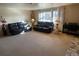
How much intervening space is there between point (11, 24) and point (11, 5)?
0.32 meters

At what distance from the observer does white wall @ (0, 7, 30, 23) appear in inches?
86.3

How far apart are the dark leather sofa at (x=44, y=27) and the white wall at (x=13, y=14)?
228 mm

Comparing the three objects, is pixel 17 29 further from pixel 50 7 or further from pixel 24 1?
pixel 50 7

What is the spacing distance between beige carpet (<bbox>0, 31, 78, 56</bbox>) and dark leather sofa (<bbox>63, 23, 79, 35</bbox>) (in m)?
0.11

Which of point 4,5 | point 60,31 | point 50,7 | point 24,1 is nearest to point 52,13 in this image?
point 50,7

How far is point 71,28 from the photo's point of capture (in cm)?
228

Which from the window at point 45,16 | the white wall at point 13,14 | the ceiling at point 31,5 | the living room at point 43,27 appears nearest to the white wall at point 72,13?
the living room at point 43,27

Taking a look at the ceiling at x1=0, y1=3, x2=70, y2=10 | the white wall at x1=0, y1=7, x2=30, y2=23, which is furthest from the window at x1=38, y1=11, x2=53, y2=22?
the white wall at x1=0, y1=7, x2=30, y2=23

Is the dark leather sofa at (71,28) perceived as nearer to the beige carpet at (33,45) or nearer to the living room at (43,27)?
the living room at (43,27)

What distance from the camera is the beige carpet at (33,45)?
2.21 meters

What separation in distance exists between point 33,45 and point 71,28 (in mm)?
727

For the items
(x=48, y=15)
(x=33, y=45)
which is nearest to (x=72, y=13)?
(x=48, y=15)

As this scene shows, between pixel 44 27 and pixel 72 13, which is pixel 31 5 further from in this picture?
pixel 72 13

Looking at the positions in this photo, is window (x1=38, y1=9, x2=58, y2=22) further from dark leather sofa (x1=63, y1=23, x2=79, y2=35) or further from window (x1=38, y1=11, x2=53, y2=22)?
dark leather sofa (x1=63, y1=23, x2=79, y2=35)
